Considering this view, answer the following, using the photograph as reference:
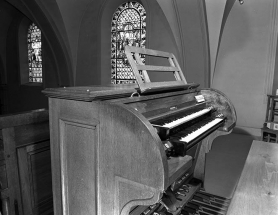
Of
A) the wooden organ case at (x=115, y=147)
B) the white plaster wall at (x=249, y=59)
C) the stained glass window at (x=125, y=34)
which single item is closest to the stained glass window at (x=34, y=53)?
the stained glass window at (x=125, y=34)

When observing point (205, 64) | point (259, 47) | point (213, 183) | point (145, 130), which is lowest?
point (213, 183)

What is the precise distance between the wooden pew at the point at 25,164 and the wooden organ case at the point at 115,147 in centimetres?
38

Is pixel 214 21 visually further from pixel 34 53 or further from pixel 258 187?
pixel 34 53

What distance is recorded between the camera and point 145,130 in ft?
3.81

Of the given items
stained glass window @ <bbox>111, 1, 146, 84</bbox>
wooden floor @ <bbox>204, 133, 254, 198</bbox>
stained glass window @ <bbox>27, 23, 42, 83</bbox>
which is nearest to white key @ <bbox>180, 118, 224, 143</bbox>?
wooden floor @ <bbox>204, 133, 254, 198</bbox>

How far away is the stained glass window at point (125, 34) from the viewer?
702 centimetres

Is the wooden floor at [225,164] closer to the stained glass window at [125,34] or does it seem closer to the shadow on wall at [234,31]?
the shadow on wall at [234,31]

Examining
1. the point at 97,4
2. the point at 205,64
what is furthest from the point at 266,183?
the point at 97,4

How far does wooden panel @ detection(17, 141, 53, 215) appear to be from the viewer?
1.84 metres

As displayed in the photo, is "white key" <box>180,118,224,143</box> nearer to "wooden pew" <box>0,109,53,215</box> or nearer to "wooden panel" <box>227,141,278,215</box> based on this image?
"wooden panel" <box>227,141,278,215</box>

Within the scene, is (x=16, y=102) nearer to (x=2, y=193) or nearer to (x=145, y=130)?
(x=2, y=193)

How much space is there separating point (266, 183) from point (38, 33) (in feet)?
31.5

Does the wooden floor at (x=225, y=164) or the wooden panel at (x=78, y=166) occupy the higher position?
the wooden panel at (x=78, y=166)

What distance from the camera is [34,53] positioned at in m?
9.37
